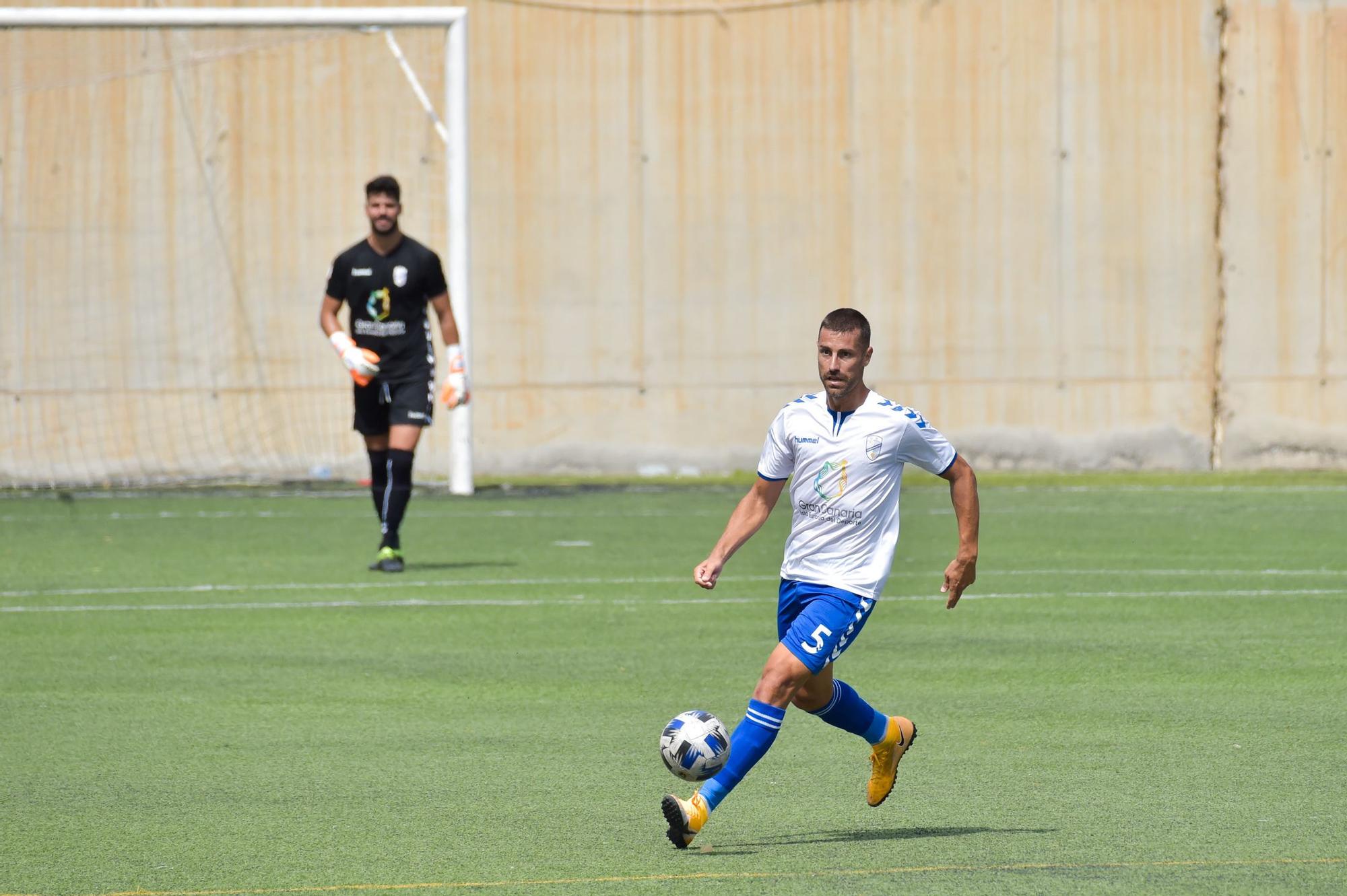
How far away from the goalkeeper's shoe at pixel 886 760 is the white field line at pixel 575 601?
16.5ft

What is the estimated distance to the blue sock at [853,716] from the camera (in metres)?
6.56

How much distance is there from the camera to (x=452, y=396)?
1375 centimetres

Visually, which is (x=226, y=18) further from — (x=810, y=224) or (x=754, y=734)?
(x=754, y=734)

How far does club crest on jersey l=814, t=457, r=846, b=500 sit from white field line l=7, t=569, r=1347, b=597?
20.3 feet

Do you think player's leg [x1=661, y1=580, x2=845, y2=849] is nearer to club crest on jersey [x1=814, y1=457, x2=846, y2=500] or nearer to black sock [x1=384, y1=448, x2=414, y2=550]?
club crest on jersey [x1=814, y1=457, x2=846, y2=500]

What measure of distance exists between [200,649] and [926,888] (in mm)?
5499

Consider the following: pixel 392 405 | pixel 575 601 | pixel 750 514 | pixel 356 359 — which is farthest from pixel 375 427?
pixel 750 514

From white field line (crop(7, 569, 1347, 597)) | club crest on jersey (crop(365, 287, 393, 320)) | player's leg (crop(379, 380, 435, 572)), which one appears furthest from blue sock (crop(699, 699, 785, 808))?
club crest on jersey (crop(365, 287, 393, 320))

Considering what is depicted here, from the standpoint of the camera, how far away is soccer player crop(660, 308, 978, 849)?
20.3ft

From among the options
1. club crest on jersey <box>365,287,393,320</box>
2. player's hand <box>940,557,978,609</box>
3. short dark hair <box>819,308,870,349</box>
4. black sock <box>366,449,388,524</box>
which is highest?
club crest on jersey <box>365,287,393,320</box>

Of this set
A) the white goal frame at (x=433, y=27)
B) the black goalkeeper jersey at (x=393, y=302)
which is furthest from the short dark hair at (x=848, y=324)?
the white goal frame at (x=433, y=27)

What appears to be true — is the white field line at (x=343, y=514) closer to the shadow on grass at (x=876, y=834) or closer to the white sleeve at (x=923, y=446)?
the white sleeve at (x=923, y=446)

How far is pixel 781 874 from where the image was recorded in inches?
223

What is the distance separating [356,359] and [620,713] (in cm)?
527
